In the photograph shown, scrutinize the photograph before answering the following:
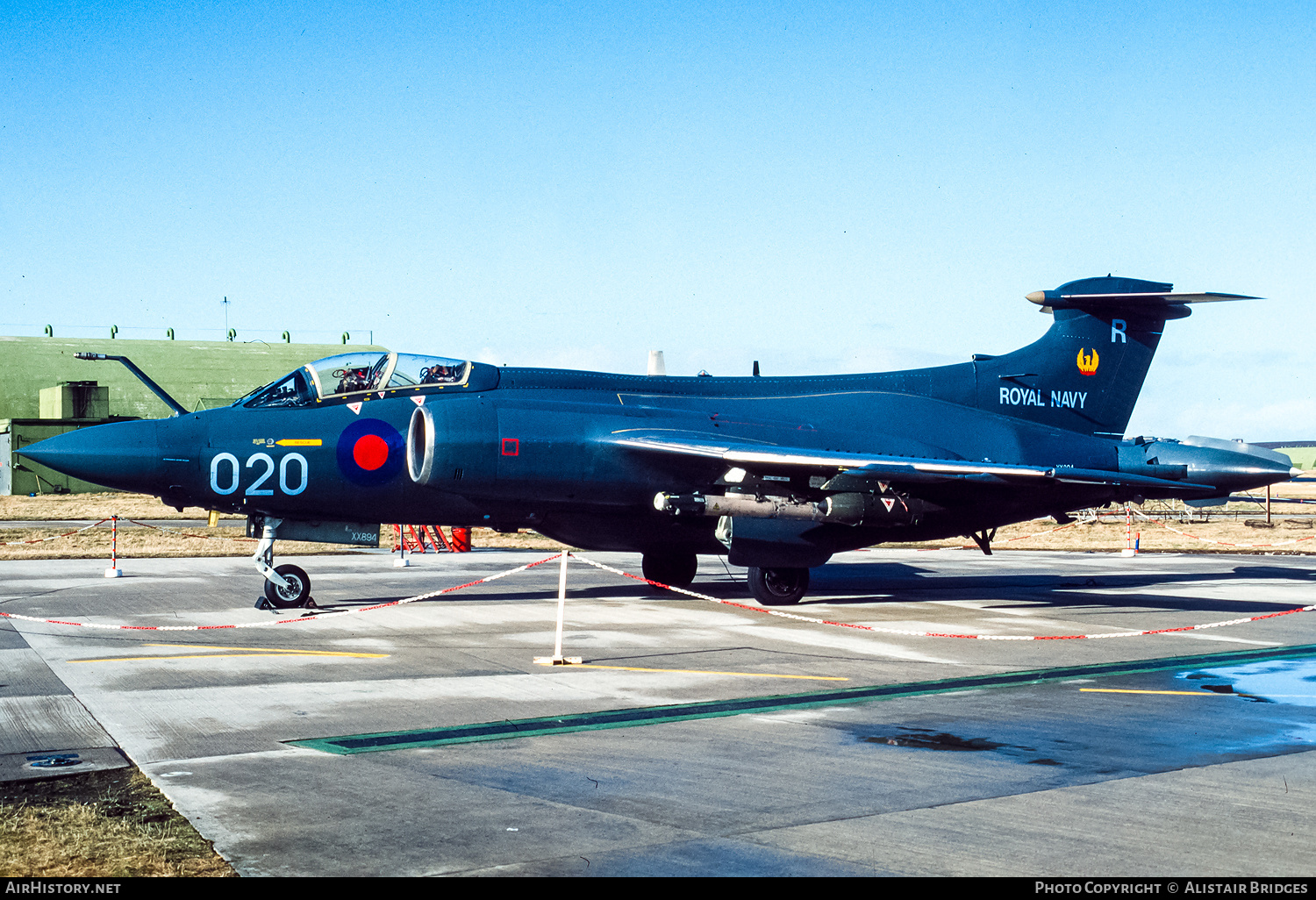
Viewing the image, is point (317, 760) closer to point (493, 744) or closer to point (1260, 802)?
point (493, 744)

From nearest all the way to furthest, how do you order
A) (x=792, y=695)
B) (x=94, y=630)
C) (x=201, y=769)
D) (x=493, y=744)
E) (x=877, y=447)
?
(x=201, y=769) → (x=493, y=744) → (x=792, y=695) → (x=94, y=630) → (x=877, y=447)

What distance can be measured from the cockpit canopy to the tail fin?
9.31 meters

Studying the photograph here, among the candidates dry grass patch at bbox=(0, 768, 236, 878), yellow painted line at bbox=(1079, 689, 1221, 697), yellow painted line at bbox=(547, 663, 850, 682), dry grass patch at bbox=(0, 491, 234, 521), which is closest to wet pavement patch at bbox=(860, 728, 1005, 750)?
yellow painted line at bbox=(547, 663, 850, 682)

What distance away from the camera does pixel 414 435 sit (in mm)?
14695

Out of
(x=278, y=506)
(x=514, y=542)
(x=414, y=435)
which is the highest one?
(x=414, y=435)

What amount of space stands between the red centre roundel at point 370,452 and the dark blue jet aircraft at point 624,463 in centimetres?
2

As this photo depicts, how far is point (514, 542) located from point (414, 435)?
16.1 m

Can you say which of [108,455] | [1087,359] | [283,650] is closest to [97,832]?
[283,650]

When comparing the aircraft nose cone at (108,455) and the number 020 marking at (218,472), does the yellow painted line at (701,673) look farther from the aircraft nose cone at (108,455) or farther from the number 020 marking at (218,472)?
the aircraft nose cone at (108,455)

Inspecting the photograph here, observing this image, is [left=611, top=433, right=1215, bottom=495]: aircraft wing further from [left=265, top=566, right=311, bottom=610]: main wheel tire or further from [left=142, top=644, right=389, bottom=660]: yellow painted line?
[left=142, top=644, right=389, bottom=660]: yellow painted line

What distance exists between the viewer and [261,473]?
14.4 metres

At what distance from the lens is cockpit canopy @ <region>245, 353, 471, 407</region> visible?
49.4 feet

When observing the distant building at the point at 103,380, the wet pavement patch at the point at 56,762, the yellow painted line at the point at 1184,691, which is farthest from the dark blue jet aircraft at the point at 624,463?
the distant building at the point at 103,380
